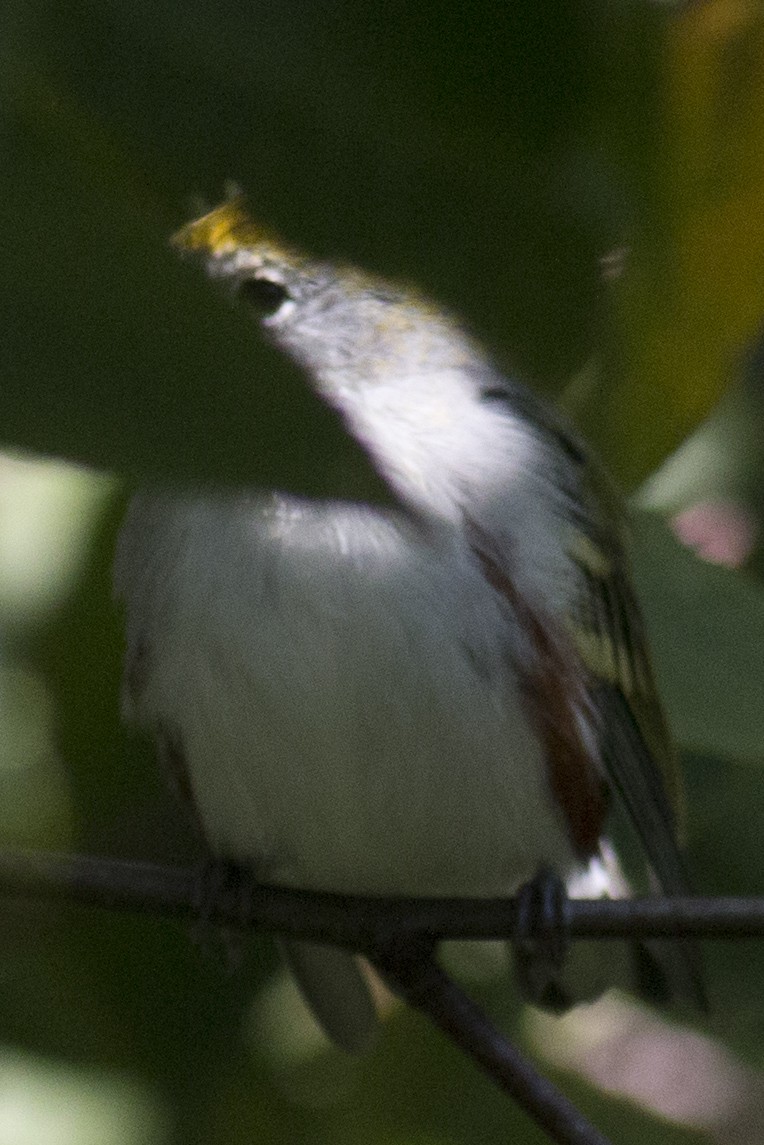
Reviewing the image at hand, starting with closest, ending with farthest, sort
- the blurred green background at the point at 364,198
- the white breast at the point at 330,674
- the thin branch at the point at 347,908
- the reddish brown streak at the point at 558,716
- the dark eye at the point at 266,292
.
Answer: the blurred green background at the point at 364,198 → the thin branch at the point at 347,908 → the dark eye at the point at 266,292 → the white breast at the point at 330,674 → the reddish brown streak at the point at 558,716

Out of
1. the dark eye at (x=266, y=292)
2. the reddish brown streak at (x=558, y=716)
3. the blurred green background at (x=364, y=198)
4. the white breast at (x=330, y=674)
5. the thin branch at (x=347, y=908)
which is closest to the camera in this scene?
the blurred green background at (x=364, y=198)

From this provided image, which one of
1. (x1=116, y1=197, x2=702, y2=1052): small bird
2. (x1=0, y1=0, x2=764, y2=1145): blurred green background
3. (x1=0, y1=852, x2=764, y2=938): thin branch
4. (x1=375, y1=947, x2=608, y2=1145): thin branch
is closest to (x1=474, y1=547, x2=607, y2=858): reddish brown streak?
(x1=116, y1=197, x2=702, y2=1052): small bird

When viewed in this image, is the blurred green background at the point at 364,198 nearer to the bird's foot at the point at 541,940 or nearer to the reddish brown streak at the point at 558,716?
the reddish brown streak at the point at 558,716

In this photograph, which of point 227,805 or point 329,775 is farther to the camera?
point 227,805

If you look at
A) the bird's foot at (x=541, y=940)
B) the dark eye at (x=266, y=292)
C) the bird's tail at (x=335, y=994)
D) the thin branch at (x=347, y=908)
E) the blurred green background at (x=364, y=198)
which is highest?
the blurred green background at (x=364, y=198)

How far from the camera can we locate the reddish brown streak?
1.95m

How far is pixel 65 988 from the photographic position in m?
1.84

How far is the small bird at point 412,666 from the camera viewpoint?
71.9 inches

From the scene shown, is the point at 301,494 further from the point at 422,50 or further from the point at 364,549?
the point at 364,549

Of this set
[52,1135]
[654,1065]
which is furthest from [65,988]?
[654,1065]

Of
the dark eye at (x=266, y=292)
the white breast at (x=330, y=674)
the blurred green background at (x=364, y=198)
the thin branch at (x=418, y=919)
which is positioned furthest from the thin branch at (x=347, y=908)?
the dark eye at (x=266, y=292)

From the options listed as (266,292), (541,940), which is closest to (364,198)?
(266,292)

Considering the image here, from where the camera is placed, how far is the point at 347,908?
5.92 feet

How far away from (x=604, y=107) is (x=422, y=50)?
0.20 ft
